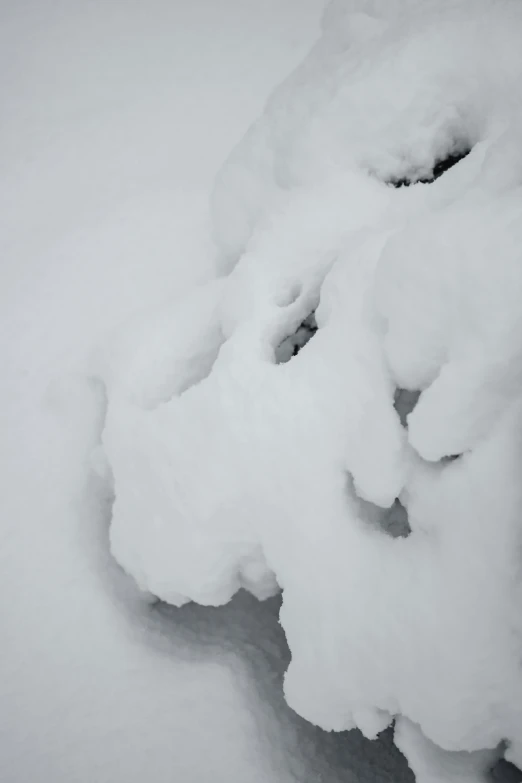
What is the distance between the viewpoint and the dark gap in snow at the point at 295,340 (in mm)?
3426

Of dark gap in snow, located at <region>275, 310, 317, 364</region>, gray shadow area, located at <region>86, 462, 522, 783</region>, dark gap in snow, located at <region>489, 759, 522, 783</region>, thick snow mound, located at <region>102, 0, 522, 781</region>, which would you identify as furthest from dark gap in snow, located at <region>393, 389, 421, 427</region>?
dark gap in snow, located at <region>489, 759, 522, 783</region>

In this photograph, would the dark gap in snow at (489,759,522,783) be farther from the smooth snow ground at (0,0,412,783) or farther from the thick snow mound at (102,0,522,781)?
the smooth snow ground at (0,0,412,783)

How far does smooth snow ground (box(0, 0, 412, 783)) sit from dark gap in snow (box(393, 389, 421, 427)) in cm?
177

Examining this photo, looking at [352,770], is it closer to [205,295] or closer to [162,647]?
[162,647]

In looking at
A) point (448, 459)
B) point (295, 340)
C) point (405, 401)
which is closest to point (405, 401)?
point (405, 401)

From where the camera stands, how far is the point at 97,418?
412 cm

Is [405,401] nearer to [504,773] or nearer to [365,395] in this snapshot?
[365,395]

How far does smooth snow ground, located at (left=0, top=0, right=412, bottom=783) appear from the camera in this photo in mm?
3031

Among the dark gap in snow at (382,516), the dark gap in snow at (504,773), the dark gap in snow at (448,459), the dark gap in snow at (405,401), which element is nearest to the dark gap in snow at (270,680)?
the dark gap in snow at (504,773)

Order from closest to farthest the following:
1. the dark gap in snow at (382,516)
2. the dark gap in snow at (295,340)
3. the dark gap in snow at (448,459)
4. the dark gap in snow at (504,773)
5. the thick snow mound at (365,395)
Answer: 1. the thick snow mound at (365,395)
2. the dark gap in snow at (448,459)
3. the dark gap in snow at (504,773)
4. the dark gap in snow at (382,516)
5. the dark gap in snow at (295,340)

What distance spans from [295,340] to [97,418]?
1.81 metres

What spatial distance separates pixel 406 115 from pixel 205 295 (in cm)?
182

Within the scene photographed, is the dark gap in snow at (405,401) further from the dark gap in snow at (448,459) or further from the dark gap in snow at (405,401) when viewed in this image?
the dark gap in snow at (448,459)

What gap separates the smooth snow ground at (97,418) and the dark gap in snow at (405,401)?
5.80 ft
